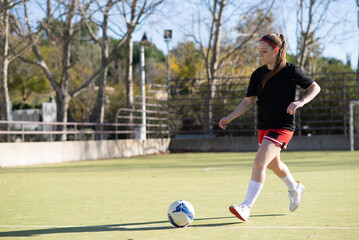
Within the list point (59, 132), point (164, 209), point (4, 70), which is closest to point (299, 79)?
point (164, 209)

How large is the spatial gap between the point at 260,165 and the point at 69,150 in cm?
1588

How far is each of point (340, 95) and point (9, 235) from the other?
83.8 feet

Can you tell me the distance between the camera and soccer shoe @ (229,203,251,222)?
5895mm

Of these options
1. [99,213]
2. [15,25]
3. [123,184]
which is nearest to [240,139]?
[15,25]

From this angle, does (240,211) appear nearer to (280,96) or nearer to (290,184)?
(290,184)

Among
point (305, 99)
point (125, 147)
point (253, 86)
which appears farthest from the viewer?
point (125, 147)

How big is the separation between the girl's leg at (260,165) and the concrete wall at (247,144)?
21692mm

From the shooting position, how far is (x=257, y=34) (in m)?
34.2

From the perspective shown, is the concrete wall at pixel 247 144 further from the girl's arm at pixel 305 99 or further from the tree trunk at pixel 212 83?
the girl's arm at pixel 305 99

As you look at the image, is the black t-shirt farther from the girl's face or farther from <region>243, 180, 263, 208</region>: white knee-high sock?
<region>243, 180, 263, 208</region>: white knee-high sock

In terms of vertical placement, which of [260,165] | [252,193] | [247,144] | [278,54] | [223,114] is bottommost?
[247,144]

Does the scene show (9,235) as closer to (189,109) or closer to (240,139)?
(240,139)

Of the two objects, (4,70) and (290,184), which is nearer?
(290,184)

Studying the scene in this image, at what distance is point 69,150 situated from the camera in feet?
70.0
